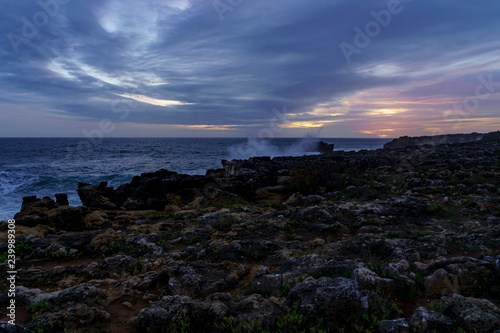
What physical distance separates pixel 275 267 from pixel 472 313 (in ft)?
13.6

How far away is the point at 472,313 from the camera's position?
3.65 m

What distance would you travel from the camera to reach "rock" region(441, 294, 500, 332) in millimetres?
3480

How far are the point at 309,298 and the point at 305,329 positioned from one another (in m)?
0.60

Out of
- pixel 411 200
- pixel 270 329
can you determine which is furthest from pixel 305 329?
pixel 411 200

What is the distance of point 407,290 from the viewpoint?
487cm

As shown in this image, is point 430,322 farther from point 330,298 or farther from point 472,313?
point 330,298

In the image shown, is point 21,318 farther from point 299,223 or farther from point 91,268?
point 299,223

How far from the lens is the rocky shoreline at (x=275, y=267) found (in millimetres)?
4277
